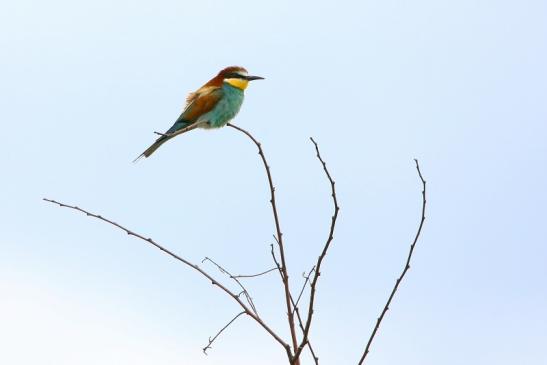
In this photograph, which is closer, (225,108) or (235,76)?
(225,108)

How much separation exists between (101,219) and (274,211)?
0.48m

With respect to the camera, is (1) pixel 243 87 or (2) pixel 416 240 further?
(1) pixel 243 87

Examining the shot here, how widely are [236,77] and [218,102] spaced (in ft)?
0.86

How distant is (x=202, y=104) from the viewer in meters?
6.42

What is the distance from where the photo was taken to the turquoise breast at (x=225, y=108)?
20.9 feet

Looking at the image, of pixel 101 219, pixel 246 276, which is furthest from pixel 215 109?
pixel 101 219

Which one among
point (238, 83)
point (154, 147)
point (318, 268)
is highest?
point (238, 83)

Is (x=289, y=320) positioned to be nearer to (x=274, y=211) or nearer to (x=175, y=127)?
(x=274, y=211)

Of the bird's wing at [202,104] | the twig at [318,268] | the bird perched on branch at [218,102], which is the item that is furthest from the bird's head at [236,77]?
the twig at [318,268]

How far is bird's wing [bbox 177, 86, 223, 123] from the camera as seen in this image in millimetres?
6375

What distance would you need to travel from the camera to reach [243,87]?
257 inches

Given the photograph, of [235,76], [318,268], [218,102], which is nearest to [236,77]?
[235,76]

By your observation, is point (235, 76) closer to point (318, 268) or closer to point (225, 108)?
point (225, 108)

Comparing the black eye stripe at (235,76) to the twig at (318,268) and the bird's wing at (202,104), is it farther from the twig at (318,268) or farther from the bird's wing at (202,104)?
the twig at (318,268)
